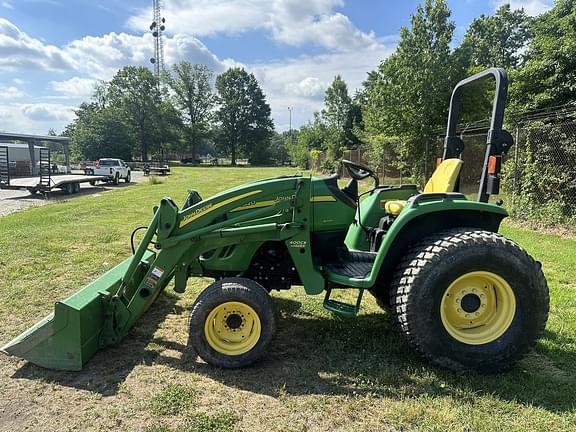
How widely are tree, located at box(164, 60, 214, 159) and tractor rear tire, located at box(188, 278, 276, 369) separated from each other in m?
67.9

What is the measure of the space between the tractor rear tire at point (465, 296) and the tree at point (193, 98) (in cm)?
6841

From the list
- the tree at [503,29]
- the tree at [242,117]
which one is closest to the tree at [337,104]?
the tree at [503,29]

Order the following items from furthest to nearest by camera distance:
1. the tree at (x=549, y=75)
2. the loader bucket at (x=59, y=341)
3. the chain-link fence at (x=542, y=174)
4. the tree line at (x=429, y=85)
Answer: the tree line at (x=429, y=85)
the tree at (x=549, y=75)
the chain-link fence at (x=542, y=174)
the loader bucket at (x=59, y=341)

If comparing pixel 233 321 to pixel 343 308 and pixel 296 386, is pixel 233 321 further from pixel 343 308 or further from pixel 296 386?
pixel 343 308

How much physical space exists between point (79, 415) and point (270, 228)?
6.01ft

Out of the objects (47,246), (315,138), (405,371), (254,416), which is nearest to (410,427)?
(405,371)

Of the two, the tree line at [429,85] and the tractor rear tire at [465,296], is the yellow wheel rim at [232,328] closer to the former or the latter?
the tractor rear tire at [465,296]

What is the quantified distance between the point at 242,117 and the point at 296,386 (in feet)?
232

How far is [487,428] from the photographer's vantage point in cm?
265

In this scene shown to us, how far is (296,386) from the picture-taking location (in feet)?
10.4

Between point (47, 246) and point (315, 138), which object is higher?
point (315, 138)

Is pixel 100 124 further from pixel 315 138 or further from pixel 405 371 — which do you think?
pixel 405 371

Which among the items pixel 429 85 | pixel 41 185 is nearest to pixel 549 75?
pixel 429 85

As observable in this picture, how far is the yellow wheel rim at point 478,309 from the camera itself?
3283 millimetres
